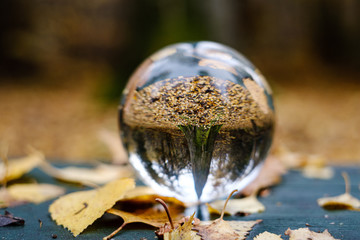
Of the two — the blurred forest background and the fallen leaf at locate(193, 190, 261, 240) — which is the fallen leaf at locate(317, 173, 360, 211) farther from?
the blurred forest background

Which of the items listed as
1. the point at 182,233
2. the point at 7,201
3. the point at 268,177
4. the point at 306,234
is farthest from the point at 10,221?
the point at 268,177

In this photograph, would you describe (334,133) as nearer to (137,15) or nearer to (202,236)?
(137,15)

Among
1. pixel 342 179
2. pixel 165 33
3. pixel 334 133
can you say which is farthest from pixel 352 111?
pixel 342 179

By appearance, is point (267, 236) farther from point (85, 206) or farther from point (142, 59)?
point (142, 59)

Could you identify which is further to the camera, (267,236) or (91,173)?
(91,173)

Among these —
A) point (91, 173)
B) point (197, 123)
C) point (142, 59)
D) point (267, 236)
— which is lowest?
point (267, 236)

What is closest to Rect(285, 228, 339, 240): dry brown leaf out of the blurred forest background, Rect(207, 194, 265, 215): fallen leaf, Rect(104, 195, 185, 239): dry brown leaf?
Rect(207, 194, 265, 215): fallen leaf
